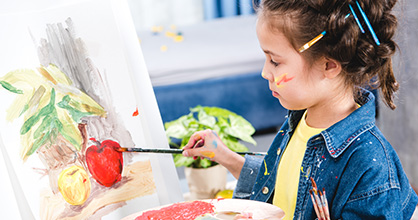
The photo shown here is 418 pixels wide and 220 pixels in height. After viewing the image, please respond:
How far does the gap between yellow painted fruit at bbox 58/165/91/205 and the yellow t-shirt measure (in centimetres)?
44

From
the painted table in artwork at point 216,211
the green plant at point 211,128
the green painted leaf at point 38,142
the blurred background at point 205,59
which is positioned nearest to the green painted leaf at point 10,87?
the green painted leaf at point 38,142

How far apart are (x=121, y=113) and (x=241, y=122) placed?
3.18 ft

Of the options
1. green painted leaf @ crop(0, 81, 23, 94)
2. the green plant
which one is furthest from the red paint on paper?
the green plant

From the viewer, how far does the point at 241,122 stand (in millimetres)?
1986

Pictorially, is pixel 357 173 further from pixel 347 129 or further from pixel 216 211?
pixel 216 211

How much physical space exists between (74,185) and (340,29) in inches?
24.8

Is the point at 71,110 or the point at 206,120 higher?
the point at 71,110

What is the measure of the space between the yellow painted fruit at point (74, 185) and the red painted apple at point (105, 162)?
1.1 inches

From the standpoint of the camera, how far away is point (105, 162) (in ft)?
3.48

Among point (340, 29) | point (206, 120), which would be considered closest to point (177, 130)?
point (206, 120)

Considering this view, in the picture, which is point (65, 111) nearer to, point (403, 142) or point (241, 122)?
point (241, 122)

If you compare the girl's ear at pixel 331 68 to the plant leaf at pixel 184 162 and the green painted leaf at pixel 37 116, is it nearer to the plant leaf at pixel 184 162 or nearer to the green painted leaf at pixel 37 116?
the green painted leaf at pixel 37 116

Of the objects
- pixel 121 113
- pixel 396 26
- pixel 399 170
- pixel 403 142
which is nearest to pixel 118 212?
pixel 121 113

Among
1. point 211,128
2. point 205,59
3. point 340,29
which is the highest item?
point 340,29
